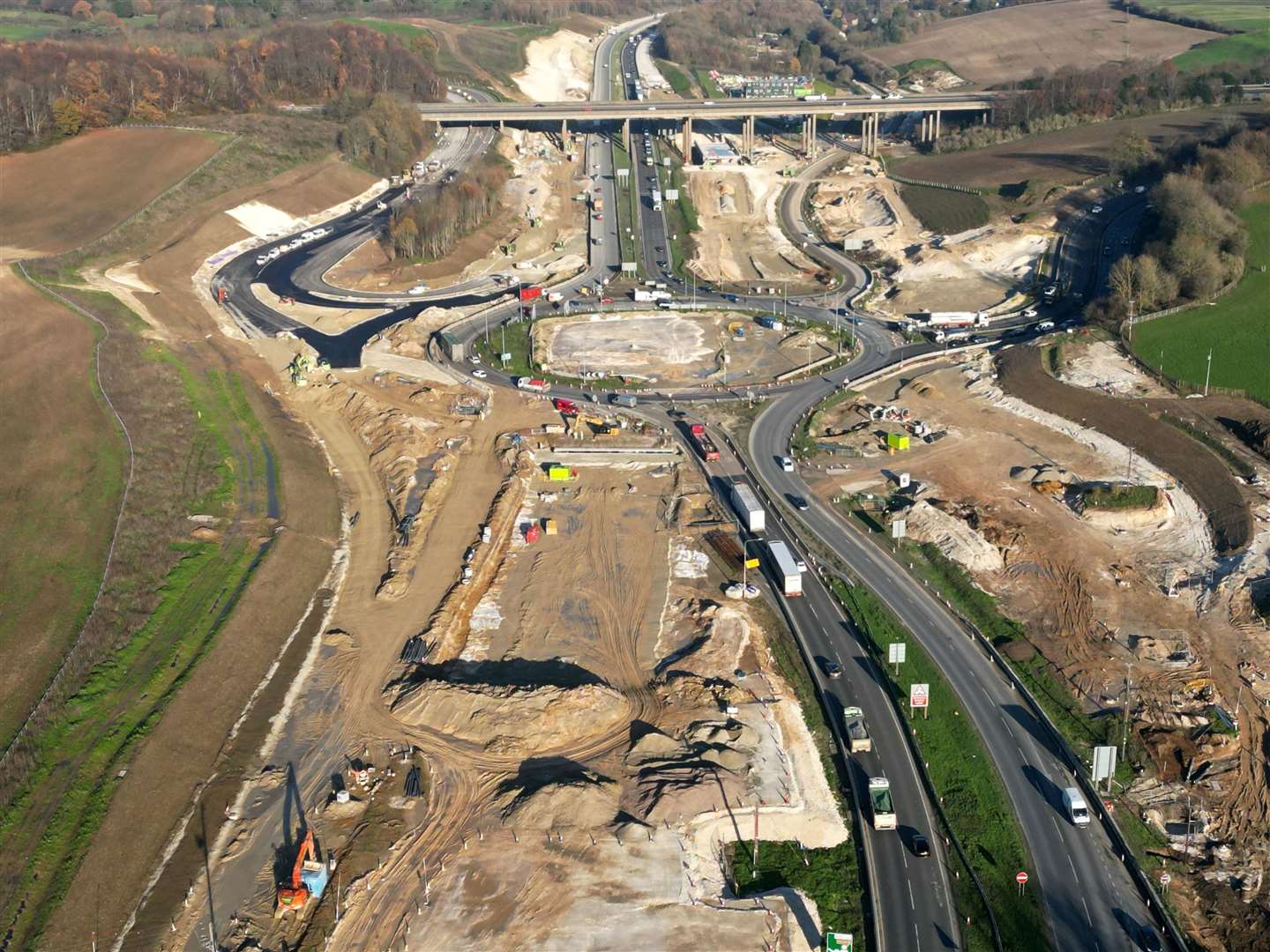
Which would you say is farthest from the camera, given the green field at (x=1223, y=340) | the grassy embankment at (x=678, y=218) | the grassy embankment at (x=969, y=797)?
the grassy embankment at (x=678, y=218)

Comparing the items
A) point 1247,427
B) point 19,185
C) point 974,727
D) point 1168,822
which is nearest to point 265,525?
point 974,727

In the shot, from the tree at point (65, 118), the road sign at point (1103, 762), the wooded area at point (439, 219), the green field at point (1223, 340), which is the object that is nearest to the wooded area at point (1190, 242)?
the green field at point (1223, 340)

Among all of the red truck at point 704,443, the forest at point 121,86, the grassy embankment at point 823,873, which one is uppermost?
the forest at point 121,86

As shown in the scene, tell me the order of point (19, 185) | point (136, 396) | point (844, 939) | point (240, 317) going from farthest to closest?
point (19, 185) < point (240, 317) < point (136, 396) < point (844, 939)

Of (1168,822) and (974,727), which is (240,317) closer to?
(974,727)

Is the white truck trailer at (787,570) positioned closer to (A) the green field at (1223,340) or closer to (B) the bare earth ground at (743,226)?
(A) the green field at (1223,340)

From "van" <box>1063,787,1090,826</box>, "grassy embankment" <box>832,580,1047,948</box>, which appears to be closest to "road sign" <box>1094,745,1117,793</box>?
"van" <box>1063,787,1090,826</box>
